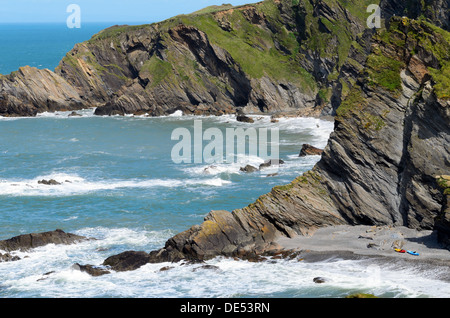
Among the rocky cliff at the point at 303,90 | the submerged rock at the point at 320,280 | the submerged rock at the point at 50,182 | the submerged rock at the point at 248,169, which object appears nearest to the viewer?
the submerged rock at the point at 320,280

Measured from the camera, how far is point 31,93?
12094cm

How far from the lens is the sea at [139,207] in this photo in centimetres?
3512

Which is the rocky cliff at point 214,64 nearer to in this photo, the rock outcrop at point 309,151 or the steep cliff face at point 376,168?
the rock outcrop at point 309,151

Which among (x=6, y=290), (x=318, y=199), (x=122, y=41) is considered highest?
(x=122, y=41)

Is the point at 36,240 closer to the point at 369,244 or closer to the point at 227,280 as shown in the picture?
the point at 227,280

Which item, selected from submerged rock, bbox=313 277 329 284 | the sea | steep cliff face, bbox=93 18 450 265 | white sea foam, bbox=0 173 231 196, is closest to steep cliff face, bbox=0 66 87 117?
the sea

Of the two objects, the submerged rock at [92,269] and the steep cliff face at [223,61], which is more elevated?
the steep cliff face at [223,61]

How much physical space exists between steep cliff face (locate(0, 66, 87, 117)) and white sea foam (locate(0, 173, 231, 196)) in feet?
183

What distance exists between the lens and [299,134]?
92500mm

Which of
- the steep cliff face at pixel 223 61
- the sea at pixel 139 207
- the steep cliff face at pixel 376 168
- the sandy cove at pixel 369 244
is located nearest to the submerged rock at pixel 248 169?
the sea at pixel 139 207

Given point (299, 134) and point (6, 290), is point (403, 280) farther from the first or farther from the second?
point (299, 134)

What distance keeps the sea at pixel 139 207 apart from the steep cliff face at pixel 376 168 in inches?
92.0
